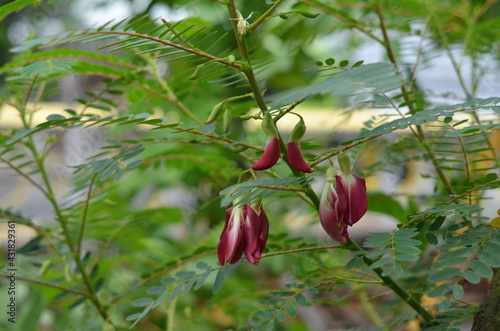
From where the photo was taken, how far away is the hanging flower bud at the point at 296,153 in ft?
1.27

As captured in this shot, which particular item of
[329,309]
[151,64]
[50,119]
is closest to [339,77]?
[50,119]

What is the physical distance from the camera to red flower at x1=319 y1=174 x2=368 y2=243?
0.39 m

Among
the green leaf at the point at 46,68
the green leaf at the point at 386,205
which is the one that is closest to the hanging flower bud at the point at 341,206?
the green leaf at the point at 46,68

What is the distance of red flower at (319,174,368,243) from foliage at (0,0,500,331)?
21mm

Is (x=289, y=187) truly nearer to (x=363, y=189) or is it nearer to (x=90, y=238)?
(x=363, y=189)

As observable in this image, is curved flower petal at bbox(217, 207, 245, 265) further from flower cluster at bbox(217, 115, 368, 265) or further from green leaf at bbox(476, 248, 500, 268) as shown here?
Result: green leaf at bbox(476, 248, 500, 268)

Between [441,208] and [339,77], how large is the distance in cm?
14

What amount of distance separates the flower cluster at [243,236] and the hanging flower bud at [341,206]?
0.16 feet

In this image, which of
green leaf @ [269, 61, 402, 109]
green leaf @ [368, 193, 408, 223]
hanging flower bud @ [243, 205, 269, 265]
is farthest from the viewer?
green leaf @ [368, 193, 408, 223]

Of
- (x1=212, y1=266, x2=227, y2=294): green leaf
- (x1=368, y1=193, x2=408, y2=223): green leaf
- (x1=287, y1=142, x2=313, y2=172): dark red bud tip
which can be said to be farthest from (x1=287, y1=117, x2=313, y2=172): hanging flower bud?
(x1=368, y1=193, x2=408, y2=223): green leaf

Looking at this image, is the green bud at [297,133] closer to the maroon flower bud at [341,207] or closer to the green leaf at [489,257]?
the maroon flower bud at [341,207]

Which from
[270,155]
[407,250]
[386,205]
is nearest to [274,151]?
[270,155]

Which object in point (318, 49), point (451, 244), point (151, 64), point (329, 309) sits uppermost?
point (151, 64)

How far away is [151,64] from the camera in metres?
0.70
